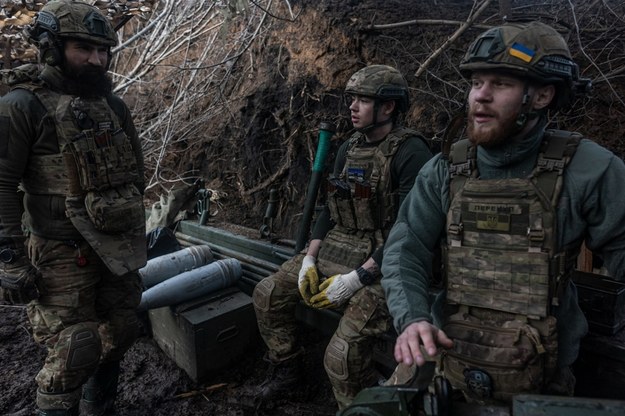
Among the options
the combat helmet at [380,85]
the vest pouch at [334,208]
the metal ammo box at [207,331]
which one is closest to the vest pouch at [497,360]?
the vest pouch at [334,208]

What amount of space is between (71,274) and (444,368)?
2.22 meters

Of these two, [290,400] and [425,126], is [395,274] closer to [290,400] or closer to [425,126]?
[290,400]

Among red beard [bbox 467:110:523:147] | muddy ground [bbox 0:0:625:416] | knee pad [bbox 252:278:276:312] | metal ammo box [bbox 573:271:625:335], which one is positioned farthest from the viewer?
muddy ground [bbox 0:0:625:416]

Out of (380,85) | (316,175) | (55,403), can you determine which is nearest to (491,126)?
(380,85)

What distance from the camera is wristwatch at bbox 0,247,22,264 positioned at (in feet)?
7.75

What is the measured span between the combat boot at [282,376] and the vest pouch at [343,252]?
2.56 feet

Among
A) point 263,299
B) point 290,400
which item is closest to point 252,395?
point 290,400

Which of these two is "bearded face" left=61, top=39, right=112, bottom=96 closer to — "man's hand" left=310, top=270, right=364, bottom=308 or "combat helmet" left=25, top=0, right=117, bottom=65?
"combat helmet" left=25, top=0, right=117, bottom=65

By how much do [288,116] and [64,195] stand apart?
11.2ft

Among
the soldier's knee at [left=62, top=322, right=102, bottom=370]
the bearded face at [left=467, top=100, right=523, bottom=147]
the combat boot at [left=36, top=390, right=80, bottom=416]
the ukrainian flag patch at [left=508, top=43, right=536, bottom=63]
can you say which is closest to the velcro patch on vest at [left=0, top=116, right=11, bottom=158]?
the soldier's knee at [left=62, top=322, right=102, bottom=370]

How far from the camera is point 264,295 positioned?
3186mm

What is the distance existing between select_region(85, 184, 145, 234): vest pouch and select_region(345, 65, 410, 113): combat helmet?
5.57 feet

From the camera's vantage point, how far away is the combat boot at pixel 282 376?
3.23m

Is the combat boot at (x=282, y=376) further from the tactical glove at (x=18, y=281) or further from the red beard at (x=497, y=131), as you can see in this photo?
the red beard at (x=497, y=131)
